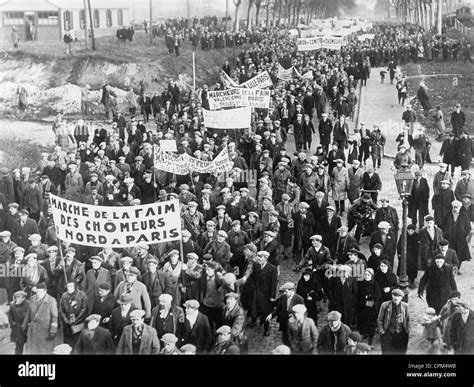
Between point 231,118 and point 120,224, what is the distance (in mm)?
6302

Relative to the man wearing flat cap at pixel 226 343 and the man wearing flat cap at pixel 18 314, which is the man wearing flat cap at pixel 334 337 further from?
the man wearing flat cap at pixel 18 314

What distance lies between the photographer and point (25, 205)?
39.9ft

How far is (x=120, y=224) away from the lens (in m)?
8.83

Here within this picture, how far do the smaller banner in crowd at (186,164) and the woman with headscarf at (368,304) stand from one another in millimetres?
4619

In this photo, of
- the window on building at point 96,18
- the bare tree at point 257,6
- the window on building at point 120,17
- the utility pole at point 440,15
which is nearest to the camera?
the utility pole at point 440,15

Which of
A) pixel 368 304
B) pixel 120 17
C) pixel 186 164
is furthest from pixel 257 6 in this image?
pixel 368 304

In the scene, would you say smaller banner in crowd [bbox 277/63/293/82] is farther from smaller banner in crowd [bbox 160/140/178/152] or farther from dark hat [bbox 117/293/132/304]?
dark hat [bbox 117/293/132/304]

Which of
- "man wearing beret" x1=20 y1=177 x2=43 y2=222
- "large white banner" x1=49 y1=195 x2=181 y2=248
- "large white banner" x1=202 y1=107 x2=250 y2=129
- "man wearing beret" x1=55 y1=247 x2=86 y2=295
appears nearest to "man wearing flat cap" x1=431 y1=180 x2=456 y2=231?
"large white banner" x1=202 y1=107 x2=250 y2=129

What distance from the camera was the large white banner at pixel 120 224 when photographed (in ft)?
28.8

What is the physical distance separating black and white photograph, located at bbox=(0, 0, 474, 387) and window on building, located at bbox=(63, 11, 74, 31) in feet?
0.17

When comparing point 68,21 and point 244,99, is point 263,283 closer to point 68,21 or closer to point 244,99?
point 244,99

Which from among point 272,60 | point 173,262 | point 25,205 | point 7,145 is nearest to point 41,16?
point 7,145

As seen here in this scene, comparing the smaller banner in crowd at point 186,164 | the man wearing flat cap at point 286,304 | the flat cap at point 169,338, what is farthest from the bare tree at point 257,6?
the flat cap at point 169,338
